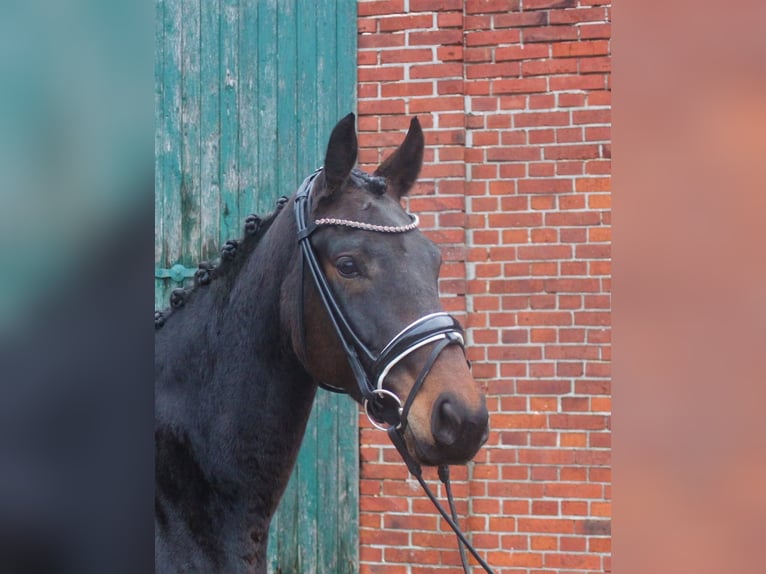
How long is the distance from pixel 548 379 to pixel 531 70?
1.45m

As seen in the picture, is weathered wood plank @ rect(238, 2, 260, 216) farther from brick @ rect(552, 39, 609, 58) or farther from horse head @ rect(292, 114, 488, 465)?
horse head @ rect(292, 114, 488, 465)

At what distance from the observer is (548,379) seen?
12.1 feet

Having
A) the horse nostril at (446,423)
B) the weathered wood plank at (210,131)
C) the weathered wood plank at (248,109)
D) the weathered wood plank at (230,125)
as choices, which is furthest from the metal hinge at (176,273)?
the horse nostril at (446,423)

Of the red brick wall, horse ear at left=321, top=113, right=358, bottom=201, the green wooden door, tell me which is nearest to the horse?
horse ear at left=321, top=113, right=358, bottom=201

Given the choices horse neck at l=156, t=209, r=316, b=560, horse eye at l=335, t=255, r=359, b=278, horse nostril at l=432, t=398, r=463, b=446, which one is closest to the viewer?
horse nostril at l=432, t=398, r=463, b=446

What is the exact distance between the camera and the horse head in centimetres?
209

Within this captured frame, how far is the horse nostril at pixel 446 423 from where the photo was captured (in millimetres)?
2043

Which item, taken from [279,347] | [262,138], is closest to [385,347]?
[279,347]

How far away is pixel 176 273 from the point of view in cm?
412

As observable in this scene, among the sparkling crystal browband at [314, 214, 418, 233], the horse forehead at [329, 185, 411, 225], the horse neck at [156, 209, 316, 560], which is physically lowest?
the horse neck at [156, 209, 316, 560]

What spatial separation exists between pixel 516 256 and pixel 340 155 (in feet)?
5.10

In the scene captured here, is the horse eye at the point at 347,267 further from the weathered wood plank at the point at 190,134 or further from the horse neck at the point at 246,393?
the weathered wood plank at the point at 190,134

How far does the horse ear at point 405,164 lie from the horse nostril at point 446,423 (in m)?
0.85

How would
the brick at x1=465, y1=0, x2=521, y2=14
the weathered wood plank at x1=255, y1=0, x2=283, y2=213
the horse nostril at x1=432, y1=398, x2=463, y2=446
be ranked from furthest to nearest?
the weathered wood plank at x1=255, y1=0, x2=283, y2=213
the brick at x1=465, y1=0, x2=521, y2=14
the horse nostril at x1=432, y1=398, x2=463, y2=446
